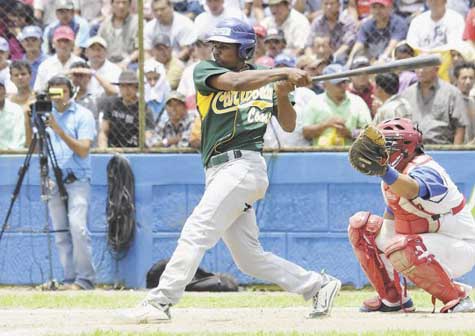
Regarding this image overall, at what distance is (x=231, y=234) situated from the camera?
6.85m

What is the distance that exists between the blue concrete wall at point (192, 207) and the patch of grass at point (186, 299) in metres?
0.59

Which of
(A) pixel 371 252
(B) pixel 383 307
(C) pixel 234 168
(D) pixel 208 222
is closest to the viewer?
(D) pixel 208 222

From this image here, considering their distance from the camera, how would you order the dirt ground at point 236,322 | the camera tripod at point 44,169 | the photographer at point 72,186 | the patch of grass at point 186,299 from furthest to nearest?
the photographer at point 72,186, the camera tripod at point 44,169, the patch of grass at point 186,299, the dirt ground at point 236,322

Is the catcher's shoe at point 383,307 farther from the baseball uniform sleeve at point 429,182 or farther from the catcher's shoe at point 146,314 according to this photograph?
the catcher's shoe at point 146,314

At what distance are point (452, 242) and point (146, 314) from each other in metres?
2.12

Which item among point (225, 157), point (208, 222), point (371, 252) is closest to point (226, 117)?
point (225, 157)

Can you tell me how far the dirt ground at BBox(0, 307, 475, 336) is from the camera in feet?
20.9

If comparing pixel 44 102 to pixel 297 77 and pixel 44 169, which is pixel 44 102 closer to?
pixel 44 169

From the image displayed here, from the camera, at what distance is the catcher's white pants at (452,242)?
7.19m

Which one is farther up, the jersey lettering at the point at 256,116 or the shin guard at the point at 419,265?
the jersey lettering at the point at 256,116

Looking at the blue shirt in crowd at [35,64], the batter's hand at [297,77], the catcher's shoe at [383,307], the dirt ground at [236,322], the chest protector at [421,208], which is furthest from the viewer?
the blue shirt in crowd at [35,64]

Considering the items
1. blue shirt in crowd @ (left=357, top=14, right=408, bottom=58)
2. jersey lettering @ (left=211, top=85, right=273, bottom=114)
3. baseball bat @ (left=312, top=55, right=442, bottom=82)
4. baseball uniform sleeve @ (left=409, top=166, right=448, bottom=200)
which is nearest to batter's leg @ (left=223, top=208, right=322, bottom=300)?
jersey lettering @ (left=211, top=85, right=273, bottom=114)

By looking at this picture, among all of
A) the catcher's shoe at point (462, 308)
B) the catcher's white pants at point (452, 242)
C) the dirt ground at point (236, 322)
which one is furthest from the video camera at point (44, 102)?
the catcher's shoe at point (462, 308)

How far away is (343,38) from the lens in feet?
38.4
